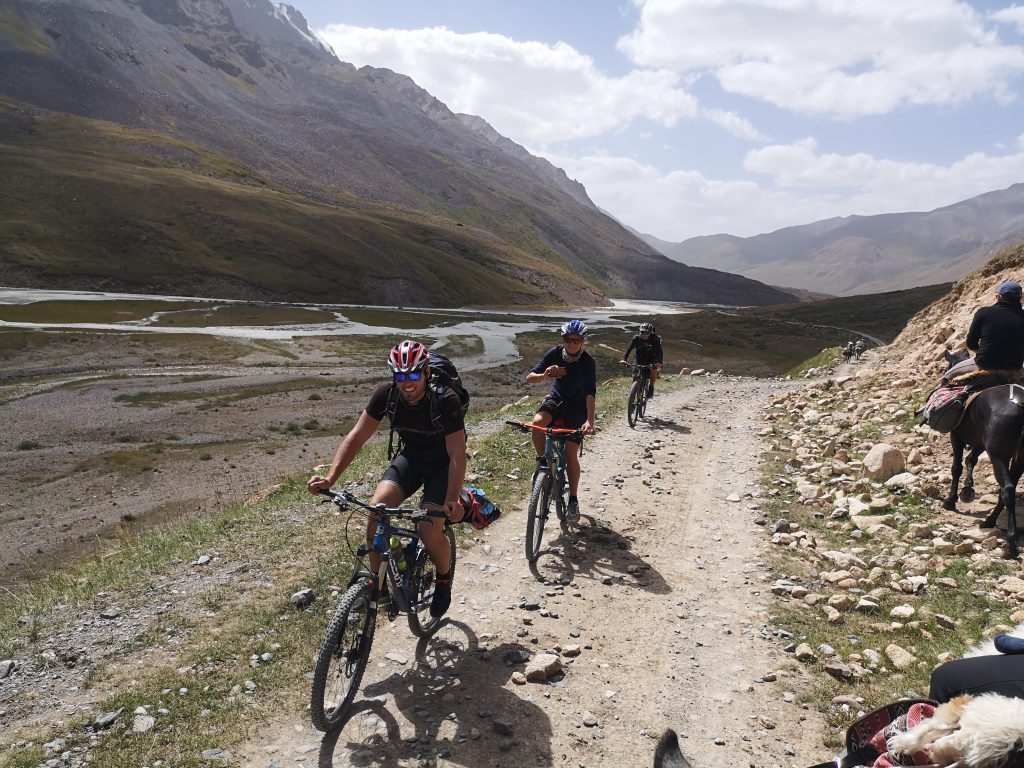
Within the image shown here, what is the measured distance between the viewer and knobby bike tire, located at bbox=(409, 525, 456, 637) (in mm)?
7184

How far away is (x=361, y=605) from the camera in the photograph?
636 cm

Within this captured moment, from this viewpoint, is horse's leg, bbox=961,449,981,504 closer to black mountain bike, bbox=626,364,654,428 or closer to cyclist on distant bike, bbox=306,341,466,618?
cyclist on distant bike, bbox=306,341,466,618

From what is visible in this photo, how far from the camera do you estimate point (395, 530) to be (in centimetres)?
663

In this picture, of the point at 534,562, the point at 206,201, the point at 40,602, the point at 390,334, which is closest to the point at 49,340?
the point at 390,334

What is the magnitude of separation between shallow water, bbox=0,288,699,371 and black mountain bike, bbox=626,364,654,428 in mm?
36965

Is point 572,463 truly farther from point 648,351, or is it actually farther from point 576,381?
point 648,351

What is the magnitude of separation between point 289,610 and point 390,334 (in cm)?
7298

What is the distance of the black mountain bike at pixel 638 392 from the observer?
21531mm

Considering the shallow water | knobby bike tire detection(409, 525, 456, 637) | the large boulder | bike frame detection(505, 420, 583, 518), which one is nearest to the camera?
knobby bike tire detection(409, 525, 456, 637)

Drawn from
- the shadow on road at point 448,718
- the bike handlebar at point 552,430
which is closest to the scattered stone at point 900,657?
the shadow on road at point 448,718

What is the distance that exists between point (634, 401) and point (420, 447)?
15.4 metres

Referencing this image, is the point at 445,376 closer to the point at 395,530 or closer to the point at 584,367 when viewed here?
the point at 395,530

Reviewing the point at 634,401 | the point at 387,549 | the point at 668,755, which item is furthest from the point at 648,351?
the point at 668,755

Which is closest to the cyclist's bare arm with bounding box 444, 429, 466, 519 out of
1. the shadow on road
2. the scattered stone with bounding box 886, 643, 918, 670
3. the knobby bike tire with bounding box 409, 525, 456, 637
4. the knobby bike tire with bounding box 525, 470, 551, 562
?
the knobby bike tire with bounding box 409, 525, 456, 637
